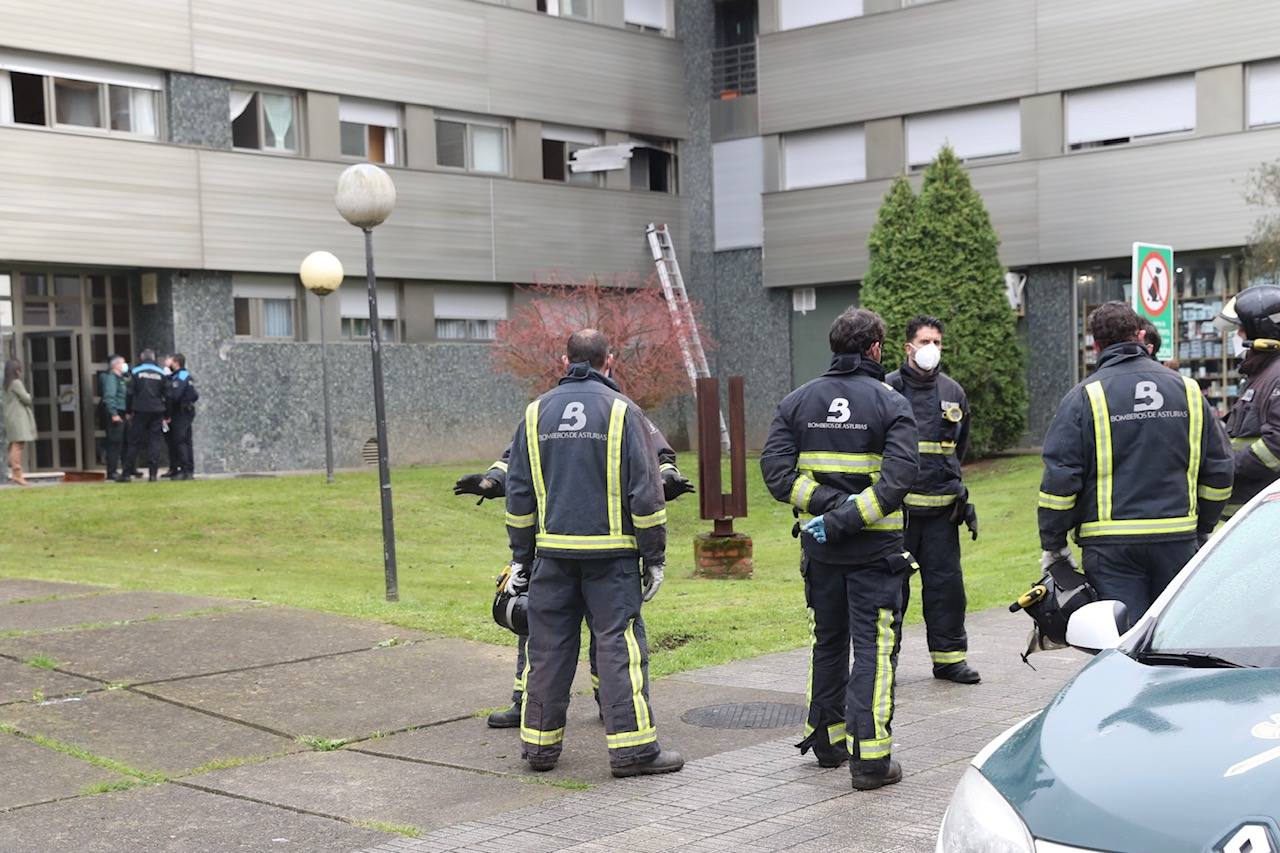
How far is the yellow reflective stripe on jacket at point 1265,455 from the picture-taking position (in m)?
7.71

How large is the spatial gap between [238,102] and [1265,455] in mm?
21843

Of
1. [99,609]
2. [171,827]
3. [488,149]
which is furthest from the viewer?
[488,149]

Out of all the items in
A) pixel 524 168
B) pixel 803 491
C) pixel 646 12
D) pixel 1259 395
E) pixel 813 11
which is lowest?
pixel 803 491

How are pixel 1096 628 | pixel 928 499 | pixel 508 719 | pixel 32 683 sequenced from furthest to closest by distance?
pixel 928 499, pixel 32 683, pixel 508 719, pixel 1096 628

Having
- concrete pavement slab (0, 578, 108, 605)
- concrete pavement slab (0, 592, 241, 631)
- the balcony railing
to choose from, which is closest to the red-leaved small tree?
the balcony railing

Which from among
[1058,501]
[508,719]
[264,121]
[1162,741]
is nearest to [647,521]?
[508,719]

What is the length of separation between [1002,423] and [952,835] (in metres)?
23.6

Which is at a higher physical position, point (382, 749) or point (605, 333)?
point (605, 333)

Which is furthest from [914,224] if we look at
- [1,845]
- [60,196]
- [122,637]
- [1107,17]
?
[1,845]

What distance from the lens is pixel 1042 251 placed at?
93.4 ft

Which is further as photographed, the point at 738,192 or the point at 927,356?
the point at 738,192

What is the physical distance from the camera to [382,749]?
294 inches

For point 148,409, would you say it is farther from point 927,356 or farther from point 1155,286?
point 927,356

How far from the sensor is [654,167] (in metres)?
33.5
